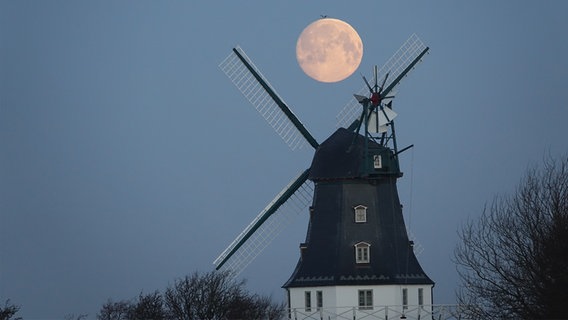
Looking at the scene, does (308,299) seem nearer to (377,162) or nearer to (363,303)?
(363,303)

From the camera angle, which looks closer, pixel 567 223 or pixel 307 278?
pixel 567 223

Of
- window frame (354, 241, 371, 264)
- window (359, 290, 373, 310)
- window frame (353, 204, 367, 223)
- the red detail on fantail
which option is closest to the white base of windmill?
window (359, 290, 373, 310)

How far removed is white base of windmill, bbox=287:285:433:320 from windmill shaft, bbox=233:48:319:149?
913 centimetres

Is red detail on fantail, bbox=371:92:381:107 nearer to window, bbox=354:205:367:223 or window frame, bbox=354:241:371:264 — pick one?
window, bbox=354:205:367:223

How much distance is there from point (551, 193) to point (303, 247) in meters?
19.9

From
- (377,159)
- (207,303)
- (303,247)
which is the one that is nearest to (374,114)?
(377,159)

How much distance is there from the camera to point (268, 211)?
8556 cm

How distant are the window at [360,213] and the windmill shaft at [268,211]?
15.7 ft

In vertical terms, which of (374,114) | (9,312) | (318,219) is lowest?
(9,312)

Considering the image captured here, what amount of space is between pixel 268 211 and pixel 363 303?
9.18m

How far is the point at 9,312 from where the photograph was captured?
249 feet

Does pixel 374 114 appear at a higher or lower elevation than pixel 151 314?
higher

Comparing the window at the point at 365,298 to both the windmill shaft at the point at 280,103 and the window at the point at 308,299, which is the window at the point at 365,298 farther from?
the windmill shaft at the point at 280,103

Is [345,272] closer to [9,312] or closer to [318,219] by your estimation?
[318,219]
